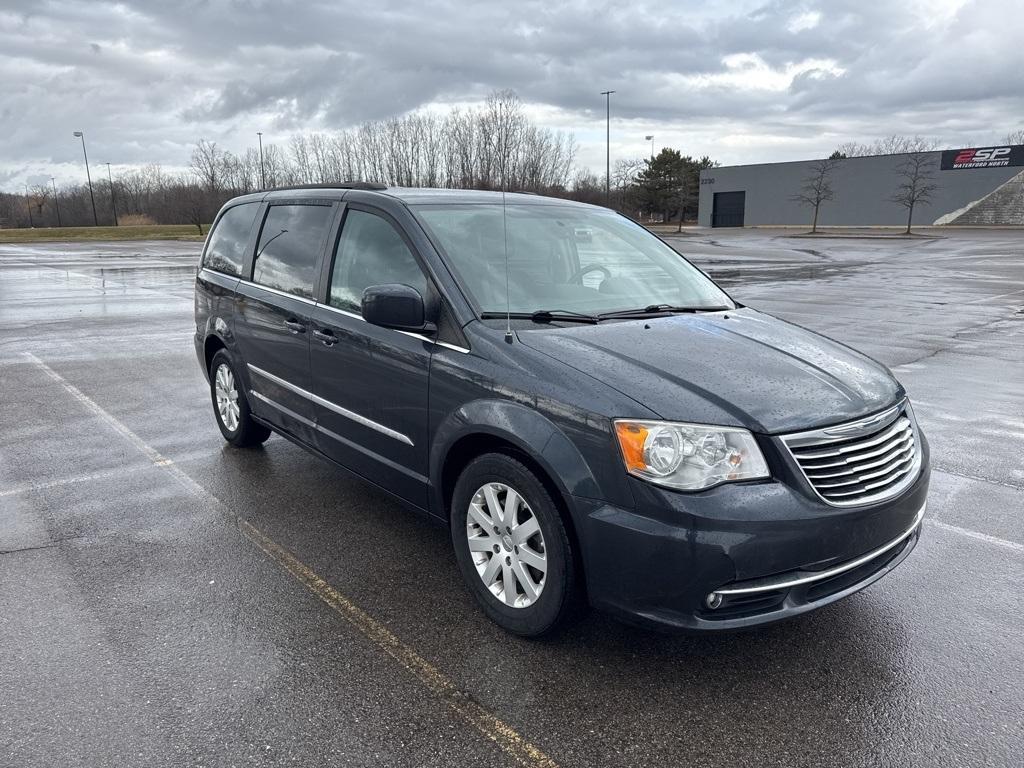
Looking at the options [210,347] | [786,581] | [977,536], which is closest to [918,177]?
[977,536]

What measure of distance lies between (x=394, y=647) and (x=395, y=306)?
146 centimetres

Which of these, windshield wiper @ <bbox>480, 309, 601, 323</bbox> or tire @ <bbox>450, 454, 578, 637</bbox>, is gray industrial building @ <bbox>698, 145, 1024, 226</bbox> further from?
tire @ <bbox>450, 454, 578, 637</bbox>

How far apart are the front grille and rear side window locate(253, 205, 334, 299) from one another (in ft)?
9.55

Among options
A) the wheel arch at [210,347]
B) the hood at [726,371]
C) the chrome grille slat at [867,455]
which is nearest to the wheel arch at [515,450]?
the hood at [726,371]

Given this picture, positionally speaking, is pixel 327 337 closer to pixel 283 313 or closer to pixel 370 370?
pixel 370 370

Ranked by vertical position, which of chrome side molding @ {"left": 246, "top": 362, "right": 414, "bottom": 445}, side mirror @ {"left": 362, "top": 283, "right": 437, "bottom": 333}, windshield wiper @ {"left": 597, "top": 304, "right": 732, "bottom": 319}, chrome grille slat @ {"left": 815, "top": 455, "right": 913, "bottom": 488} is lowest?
chrome side molding @ {"left": 246, "top": 362, "right": 414, "bottom": 445}

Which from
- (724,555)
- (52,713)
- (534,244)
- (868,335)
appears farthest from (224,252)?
(868,335)

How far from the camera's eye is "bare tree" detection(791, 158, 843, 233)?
68.1m

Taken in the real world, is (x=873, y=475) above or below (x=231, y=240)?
below

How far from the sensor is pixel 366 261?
4.20 metres

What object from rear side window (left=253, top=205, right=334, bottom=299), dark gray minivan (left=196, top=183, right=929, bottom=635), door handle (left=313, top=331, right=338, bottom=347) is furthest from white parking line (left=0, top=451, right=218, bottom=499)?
door handle (left=313, top=331, right=338, bottom=347)

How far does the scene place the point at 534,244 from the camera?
420 cm

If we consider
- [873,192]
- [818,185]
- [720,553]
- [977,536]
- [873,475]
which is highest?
[818,185]

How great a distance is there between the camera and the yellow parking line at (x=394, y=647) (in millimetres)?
2652
